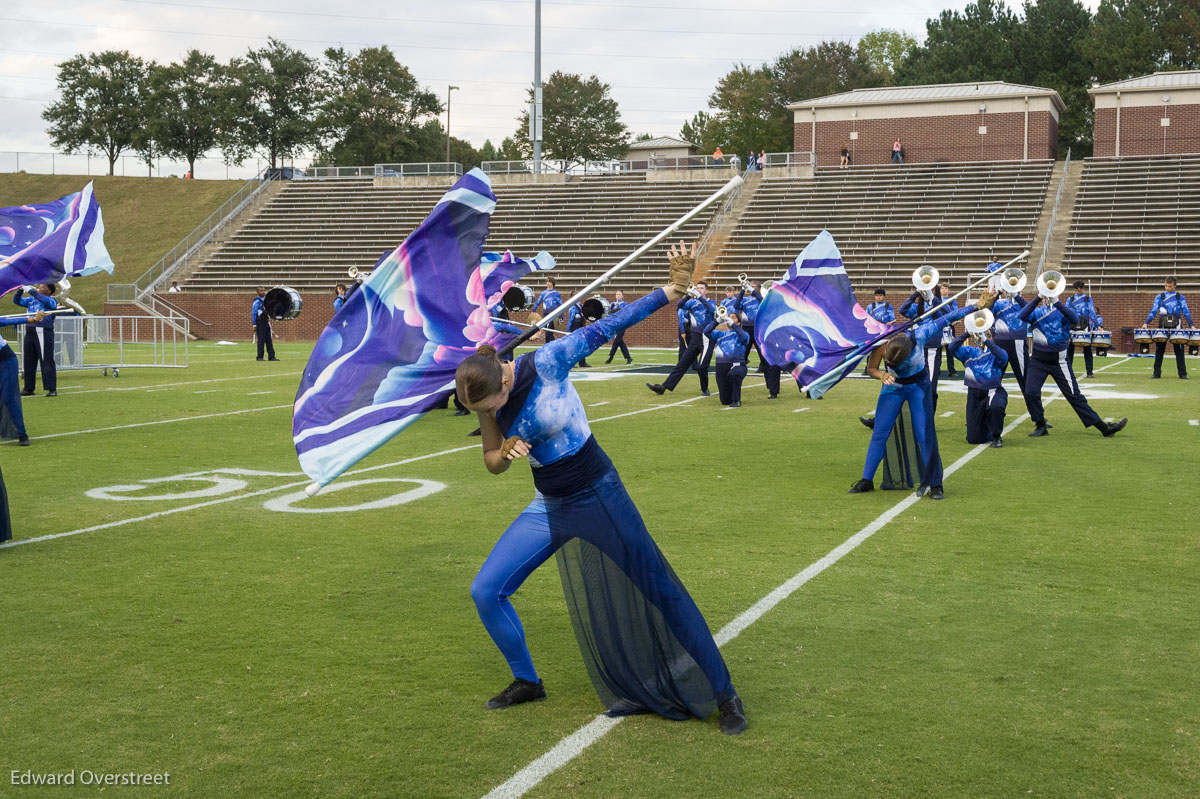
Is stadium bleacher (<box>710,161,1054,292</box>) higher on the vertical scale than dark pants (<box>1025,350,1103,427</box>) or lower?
higher

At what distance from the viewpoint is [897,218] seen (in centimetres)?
3919

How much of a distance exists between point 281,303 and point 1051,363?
12.8 m

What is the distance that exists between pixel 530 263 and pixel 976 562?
3.40m

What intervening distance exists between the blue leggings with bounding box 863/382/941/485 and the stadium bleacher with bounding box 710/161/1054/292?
26407mm

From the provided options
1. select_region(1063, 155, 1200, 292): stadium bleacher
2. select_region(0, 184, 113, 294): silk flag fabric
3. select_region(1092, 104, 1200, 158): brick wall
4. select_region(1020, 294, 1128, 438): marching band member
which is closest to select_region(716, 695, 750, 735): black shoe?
select_region(0, 184, 113, 294): silk flag fabric

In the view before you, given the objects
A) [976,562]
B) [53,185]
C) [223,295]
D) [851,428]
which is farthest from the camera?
[53,185]

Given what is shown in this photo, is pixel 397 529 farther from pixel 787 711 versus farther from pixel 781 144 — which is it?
pixel 781 144

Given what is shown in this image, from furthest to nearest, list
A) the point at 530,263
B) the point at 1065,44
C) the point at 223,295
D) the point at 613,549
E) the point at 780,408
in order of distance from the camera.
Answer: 1. the point at 1065,44
2. the point at 223,295
3. the point at 780,408
4. the point at 530,263
5. the point at 613,549

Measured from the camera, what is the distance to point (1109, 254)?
34656 millimetres

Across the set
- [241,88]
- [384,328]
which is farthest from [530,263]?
[241,88]

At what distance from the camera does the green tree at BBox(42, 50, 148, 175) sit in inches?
2660

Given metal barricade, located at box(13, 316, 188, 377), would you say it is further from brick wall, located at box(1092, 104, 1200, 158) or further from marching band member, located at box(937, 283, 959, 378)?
brick wall, located at box(1092, 104, 1200, 158)

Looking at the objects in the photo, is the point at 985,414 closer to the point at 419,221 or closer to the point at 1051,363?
the point at 1051,363

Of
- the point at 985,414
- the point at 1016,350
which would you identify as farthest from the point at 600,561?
the point at 1016,350
